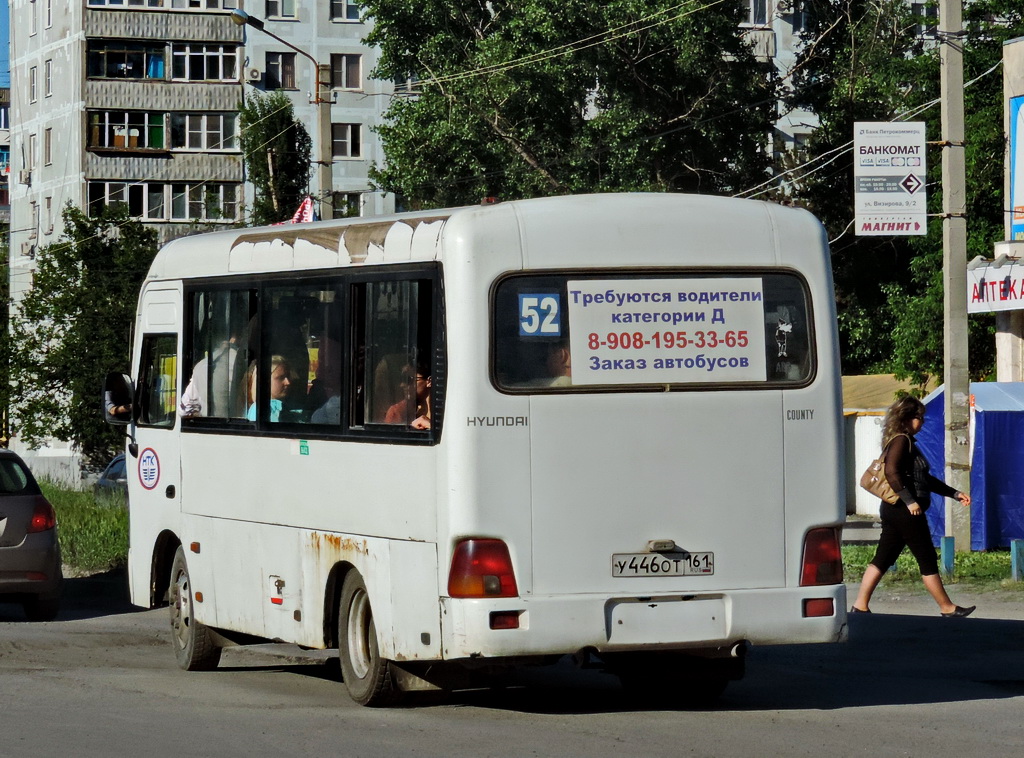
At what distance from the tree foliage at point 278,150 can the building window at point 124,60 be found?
63.2 ft

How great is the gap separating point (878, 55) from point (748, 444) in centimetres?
3963

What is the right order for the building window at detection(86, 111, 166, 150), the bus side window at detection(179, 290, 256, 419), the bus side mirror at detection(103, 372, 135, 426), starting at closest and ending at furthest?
the bus side window at detection(179, 290, 256, 419), the bus side mirror at detection(103, 372, 135, 426), the building window at detection(86, 111, 166, 150)

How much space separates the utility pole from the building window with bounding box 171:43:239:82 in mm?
55755

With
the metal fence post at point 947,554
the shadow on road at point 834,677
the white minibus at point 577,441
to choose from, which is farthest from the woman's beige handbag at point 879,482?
the white minibus at point 577,441

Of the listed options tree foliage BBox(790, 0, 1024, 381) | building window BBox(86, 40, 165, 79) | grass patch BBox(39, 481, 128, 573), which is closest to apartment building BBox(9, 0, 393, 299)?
building window BBox(86, 40, 165, 79)

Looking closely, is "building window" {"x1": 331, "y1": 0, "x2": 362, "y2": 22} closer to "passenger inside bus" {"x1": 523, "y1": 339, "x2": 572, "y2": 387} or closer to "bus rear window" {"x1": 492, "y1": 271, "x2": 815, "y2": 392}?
"bus rear window" {"x1": 492, "y1": 271, "x2": 815, "y2": 392}

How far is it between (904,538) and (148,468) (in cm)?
572

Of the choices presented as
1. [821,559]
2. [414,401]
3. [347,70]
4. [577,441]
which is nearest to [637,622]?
[577,441]

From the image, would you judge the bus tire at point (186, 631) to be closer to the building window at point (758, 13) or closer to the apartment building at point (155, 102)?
the apartment building at point (155, 102)

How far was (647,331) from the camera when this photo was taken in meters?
9.70

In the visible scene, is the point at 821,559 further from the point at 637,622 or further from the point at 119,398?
the point at 119,398

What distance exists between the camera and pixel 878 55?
47.8 metres

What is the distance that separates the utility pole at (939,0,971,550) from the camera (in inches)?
789

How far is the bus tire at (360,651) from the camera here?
1019 cm
